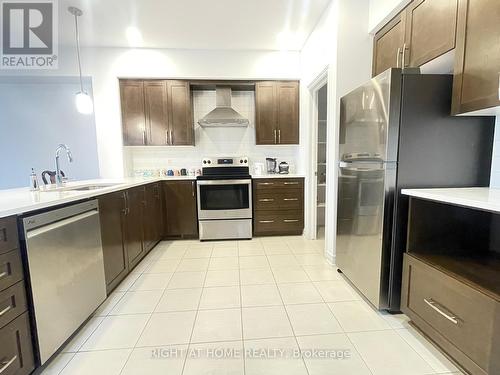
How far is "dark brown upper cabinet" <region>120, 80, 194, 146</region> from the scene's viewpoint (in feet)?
11.3

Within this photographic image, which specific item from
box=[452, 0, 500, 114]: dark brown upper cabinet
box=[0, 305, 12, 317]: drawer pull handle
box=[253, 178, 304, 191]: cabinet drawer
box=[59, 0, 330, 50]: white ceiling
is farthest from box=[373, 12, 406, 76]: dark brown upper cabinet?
box=[0, 305, 12, 317]: drawer pull handle

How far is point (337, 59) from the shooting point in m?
2.33

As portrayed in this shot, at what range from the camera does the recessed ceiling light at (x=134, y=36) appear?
291 centimetres

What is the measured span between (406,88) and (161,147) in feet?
10.9

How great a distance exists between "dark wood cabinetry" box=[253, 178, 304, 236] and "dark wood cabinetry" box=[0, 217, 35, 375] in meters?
2.57

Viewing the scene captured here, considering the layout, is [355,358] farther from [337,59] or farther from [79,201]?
[337,59]

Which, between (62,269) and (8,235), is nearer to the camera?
(8,235)

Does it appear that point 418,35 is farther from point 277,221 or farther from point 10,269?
point 10,269

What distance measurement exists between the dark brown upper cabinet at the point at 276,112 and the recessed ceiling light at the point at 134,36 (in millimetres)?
1646

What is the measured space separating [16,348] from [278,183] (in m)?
2.86

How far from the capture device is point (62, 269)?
140 cm

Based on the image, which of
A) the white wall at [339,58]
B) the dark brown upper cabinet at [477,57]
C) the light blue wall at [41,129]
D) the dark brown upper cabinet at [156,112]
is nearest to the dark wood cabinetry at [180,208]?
the dark brown upper cabinet at [156,112]

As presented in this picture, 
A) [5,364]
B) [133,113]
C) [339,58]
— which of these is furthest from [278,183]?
[5,364]

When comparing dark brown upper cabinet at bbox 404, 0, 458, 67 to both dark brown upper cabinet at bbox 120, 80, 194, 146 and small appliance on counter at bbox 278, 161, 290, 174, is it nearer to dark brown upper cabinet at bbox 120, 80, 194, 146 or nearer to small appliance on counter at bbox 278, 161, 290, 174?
small appliance on counter at bbox 278, 161, 290, 174
